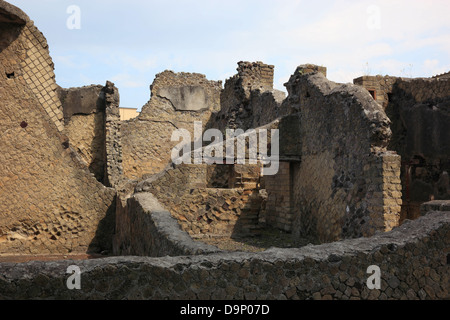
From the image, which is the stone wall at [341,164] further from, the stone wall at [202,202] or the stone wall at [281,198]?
the stone wall at [202,202]

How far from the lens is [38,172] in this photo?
357 inches

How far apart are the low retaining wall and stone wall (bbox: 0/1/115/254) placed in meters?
5.91

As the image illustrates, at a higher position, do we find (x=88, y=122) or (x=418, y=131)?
(x=88, y=122)

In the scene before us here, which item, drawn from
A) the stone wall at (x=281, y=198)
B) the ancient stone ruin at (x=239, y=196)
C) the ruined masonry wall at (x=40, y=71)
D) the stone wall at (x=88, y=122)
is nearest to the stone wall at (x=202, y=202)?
the ancient stone ruin at (x=239, y=196)

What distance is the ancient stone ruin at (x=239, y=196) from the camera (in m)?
3.85

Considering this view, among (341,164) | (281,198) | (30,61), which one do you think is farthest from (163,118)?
(341,164)

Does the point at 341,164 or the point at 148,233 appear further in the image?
the point at 341,164

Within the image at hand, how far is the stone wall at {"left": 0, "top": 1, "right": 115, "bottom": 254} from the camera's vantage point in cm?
887

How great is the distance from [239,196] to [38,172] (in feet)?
12.9

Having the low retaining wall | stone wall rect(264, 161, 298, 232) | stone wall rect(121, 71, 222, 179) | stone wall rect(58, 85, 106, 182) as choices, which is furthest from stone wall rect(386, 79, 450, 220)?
stone wall rect(58, 85, 106, 182)

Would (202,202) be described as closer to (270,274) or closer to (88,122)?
(88,122)

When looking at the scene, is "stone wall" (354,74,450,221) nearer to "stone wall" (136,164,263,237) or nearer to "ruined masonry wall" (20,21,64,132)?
"stone wall" (136,164,263,237)
